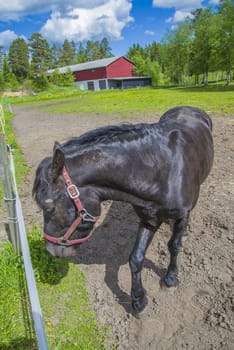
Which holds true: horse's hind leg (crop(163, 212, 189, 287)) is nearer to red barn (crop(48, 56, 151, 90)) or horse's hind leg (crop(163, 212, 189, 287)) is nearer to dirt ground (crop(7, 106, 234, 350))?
dirt ground (crop(7, 106, 234, 350))

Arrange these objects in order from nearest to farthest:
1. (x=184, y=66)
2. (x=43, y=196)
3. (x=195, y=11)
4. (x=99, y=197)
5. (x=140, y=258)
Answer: (x=43, y=196)
(x=99, y=197)
(x=140, y=258)
(x=184, y=66)
(x=195, y=11)

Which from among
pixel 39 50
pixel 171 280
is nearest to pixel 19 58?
pixel 39 50

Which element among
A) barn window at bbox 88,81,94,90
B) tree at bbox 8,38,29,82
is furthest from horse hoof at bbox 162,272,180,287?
tree at bbox 8,38,29,82

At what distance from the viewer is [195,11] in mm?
57031

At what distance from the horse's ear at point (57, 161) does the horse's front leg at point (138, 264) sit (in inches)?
45.2

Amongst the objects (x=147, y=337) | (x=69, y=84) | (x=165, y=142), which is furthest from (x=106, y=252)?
(x=69, y=84)

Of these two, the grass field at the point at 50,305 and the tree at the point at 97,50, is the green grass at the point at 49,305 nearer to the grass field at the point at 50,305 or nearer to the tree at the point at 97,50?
the grass field at the point at 50,305

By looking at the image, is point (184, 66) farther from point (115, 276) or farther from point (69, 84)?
point (115, 276)

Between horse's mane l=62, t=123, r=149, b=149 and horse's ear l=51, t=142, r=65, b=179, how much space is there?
0.80ft

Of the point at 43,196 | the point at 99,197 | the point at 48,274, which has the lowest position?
the point at 48,274

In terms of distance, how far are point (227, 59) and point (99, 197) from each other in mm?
36593

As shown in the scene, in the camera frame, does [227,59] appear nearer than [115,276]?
No

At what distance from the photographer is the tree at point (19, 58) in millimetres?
70812

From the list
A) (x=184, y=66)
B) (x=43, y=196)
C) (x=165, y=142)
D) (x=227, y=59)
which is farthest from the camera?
(x=184, y=66)
